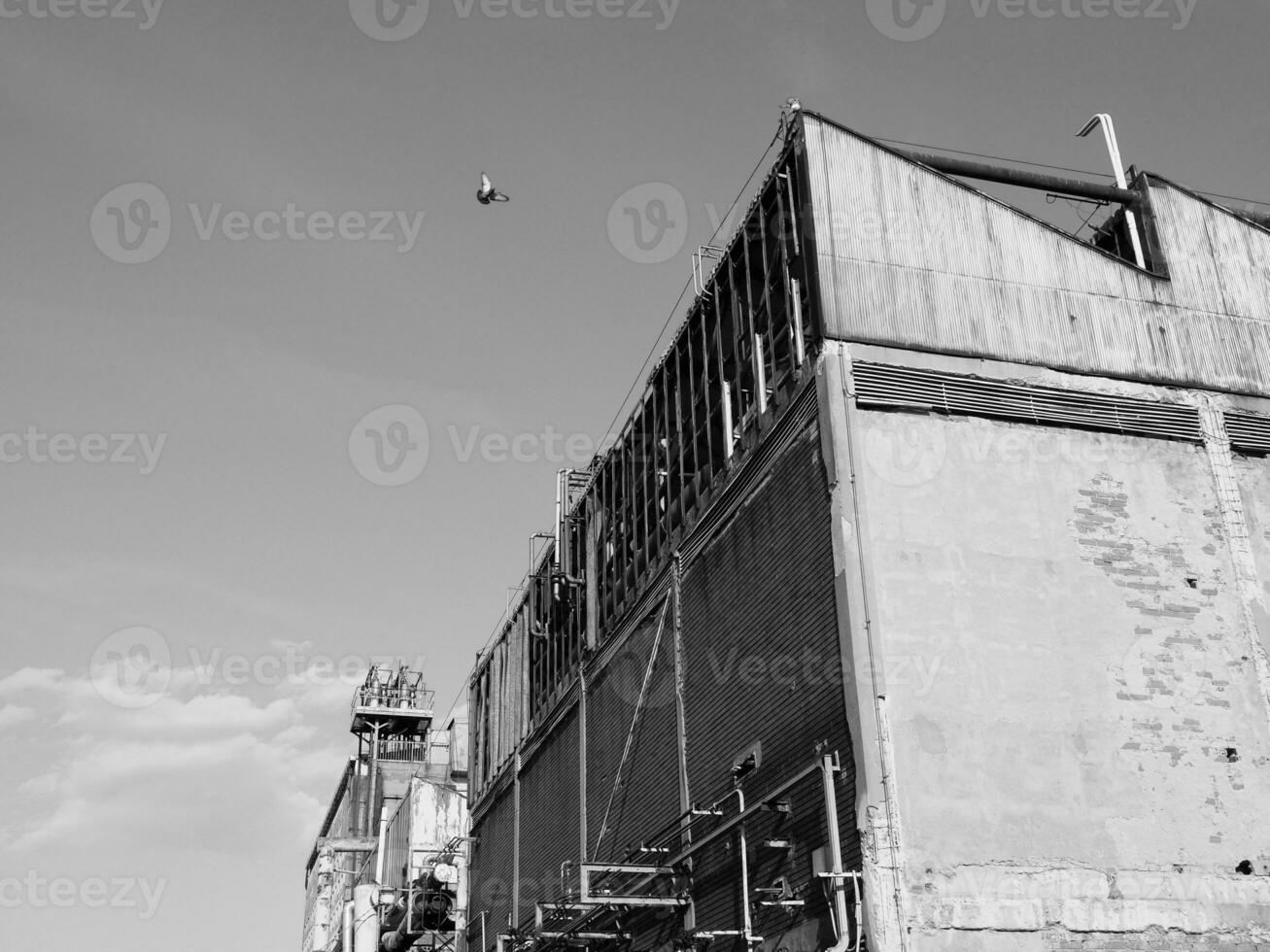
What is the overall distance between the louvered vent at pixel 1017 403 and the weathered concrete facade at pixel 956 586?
1.9 inches

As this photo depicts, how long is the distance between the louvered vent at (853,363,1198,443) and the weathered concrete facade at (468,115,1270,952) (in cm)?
5

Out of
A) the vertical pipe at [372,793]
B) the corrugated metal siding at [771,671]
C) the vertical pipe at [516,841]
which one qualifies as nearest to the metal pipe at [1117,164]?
the corrugated metal siding at [771,671]

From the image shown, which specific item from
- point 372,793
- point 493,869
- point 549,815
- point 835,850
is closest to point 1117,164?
point 835,850

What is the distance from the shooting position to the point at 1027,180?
21891 millimetres

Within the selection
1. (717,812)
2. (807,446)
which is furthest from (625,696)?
(807,446)

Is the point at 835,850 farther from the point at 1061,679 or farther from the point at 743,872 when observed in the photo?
the point at 1061,679

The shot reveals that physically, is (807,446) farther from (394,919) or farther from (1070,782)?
(394,919)

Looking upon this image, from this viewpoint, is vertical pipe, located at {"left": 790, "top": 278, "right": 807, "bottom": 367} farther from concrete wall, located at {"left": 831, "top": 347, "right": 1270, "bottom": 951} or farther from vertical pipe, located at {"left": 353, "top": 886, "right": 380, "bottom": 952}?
vertical pipe, located at {"left": 353, "top": 886, "right": 380, "bottom": 952}

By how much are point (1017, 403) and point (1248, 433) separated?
3923mm

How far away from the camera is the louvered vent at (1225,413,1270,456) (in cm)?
1923

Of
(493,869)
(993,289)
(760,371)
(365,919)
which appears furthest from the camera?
(365,919)

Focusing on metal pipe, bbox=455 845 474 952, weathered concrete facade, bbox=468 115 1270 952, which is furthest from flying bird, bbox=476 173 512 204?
metal pipe, bbox=455 845 474 952

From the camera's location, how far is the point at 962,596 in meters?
16.7

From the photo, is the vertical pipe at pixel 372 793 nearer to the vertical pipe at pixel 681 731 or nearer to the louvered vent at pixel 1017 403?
the vertical pipe at pixel 681 731
